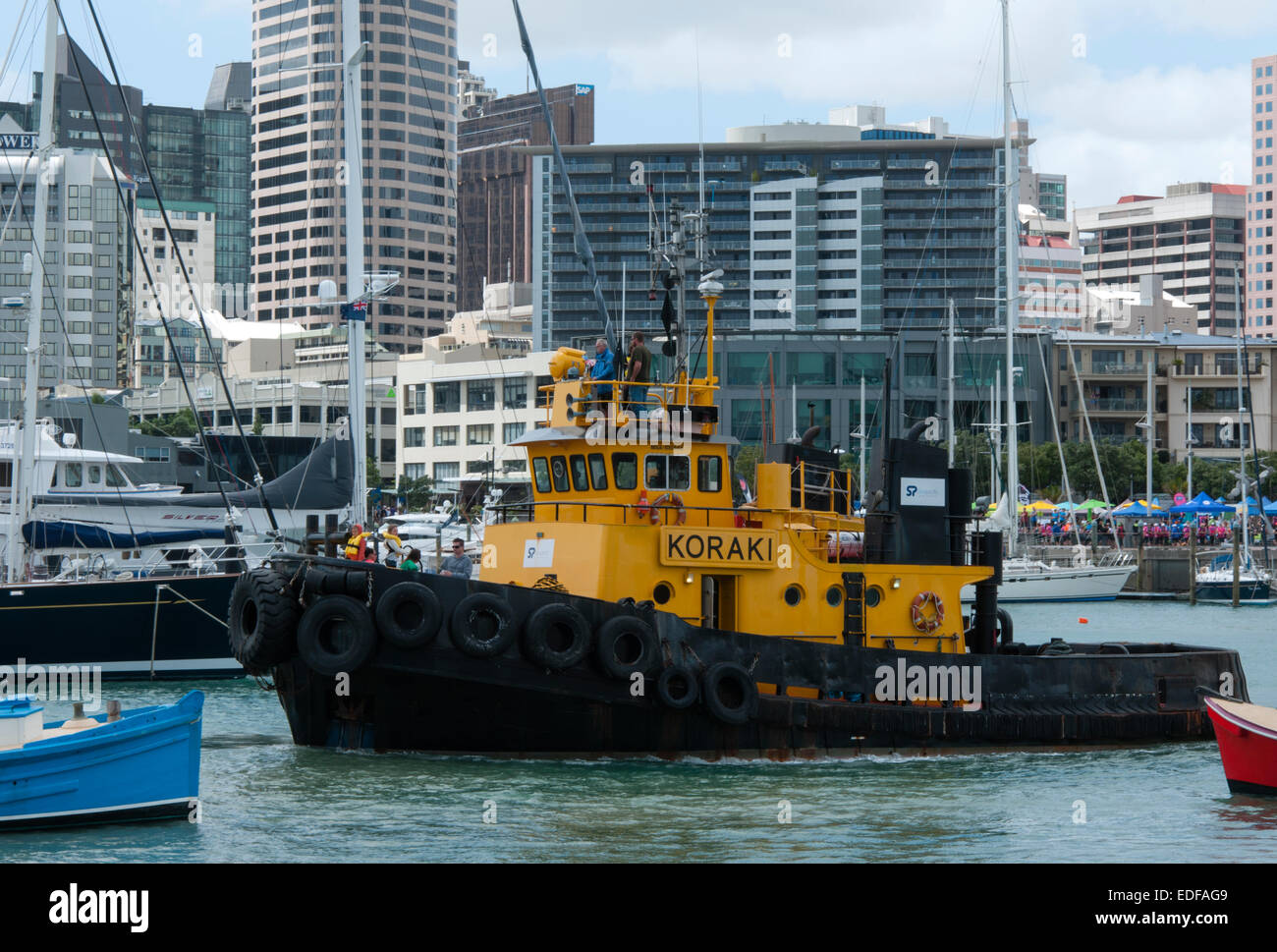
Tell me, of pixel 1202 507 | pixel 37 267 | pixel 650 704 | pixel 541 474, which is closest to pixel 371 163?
pixel 1202 507

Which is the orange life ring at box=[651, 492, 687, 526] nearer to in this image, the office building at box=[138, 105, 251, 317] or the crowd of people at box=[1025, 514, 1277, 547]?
the crowd of people at box=[1025, 514, 1277, 547]

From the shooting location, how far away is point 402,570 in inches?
705

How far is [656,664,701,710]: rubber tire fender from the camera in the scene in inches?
706

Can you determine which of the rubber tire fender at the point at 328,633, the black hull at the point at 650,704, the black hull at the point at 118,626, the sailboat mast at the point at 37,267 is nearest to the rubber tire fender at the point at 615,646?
the black hull at the point at 650,704

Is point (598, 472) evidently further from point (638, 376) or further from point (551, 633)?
point (551, 633)

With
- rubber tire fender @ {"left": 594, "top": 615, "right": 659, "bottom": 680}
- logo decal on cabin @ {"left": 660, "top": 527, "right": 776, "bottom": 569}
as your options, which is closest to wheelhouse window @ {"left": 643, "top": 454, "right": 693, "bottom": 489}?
logo decal on cabin @ {"left": 660, "top": 527, "right": 776, "bottom": 569}

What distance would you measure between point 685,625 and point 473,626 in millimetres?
2432

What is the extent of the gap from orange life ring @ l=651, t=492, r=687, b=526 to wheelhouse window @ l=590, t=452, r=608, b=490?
708mm

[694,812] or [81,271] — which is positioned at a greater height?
[81,271]

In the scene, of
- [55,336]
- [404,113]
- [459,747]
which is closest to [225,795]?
[459,747]

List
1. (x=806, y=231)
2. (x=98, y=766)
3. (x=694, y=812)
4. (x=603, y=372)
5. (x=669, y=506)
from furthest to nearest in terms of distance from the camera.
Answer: (x=806, y=231) < (x=603, y=372) < (x=669, y=506) < (x=694, y=812) < (x=98, y=766)

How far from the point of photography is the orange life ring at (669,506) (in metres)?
18.7

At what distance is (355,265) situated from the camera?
32.0 meters

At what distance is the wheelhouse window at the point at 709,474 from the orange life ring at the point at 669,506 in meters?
0.44
